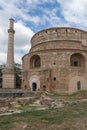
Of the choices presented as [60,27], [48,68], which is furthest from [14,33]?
[48,68]

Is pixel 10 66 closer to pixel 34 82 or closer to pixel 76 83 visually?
pixel 34 82

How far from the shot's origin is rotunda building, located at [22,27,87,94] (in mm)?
27453

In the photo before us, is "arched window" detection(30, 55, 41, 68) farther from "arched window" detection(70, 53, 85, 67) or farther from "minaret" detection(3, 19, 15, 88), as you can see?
"arched window" detection(70, 53, 85, 67)

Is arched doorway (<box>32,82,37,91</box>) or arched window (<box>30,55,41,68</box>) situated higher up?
arched window (<box>30,55,41,68</box>)

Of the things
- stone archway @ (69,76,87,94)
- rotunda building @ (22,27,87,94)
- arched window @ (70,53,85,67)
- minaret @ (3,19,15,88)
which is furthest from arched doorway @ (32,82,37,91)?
arched window @ (70,53,85,67)

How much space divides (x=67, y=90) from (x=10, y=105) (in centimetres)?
1043

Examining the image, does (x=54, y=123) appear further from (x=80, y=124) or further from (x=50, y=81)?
(x=50, y=81)

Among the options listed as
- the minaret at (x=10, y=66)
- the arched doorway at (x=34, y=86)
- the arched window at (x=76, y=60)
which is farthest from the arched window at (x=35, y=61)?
the arched window at (x=76, y=60)

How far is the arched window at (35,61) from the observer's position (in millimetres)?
30794

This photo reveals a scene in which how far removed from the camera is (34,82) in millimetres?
29297

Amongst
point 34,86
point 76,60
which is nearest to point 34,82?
point 34,86

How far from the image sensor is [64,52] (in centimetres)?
2798

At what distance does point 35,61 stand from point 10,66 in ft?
13.6

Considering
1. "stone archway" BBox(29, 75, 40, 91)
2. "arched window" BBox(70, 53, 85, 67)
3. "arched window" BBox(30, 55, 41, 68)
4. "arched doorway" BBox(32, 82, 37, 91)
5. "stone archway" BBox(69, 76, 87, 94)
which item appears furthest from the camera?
"arched window" BBox(30, 55, 41, 68)
